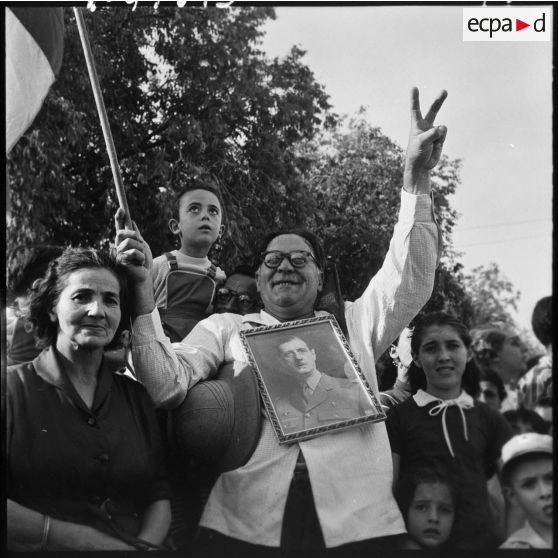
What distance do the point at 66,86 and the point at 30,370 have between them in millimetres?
3353

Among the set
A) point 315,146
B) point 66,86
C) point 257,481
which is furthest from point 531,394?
point 66,86

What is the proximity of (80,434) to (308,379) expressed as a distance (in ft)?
3.04

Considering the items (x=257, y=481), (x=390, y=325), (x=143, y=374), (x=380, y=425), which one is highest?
(x=390, y=325)

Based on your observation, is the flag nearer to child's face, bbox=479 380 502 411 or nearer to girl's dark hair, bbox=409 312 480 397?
girl's dark hair, bbox=409 312 480 397

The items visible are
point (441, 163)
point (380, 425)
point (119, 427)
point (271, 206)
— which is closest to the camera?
point (119, 427)

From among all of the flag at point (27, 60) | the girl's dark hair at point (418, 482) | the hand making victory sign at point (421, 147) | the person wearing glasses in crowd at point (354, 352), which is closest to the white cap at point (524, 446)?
the girl's dark hair at point (418, 482)

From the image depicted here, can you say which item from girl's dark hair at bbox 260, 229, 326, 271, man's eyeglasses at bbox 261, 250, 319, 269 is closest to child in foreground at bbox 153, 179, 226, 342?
girl's dark hair at bbox 260, 229, 326, 271

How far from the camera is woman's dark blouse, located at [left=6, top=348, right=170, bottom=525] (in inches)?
100

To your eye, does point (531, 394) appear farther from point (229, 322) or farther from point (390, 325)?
point (229, 322)

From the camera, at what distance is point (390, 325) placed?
3012mm

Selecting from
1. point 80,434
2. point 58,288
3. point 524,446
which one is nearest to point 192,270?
point 58,288

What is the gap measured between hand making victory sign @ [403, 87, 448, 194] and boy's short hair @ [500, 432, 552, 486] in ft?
3.49

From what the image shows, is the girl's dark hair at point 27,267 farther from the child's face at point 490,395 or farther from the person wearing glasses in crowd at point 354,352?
the child's face at point 490,395

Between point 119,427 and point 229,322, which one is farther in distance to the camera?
point 229,322
